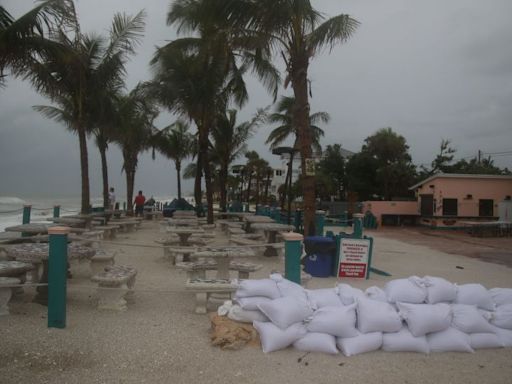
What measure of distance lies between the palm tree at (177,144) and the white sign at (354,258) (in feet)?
67.7

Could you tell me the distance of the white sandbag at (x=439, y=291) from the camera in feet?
15.0

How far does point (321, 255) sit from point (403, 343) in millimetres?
3612

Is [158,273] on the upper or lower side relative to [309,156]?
→ lower

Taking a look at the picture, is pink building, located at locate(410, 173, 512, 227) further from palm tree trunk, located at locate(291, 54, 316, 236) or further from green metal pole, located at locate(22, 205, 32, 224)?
green metal pole, located at locate(22, 205, 32, 224)

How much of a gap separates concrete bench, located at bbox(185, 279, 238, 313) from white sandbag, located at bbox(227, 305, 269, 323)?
26.1 inches

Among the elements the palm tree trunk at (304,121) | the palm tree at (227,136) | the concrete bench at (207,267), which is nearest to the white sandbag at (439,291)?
the concrete bench at (207,267)

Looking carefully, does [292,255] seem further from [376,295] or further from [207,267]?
[207,267]

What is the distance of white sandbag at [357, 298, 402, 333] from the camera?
13.7 feet

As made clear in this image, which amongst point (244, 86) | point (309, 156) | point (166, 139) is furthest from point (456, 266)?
point (166, 139)

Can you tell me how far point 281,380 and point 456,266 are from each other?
25.4 feet

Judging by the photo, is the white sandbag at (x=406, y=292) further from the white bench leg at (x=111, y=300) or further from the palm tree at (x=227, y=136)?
the palm tree at (x=227, y=136)

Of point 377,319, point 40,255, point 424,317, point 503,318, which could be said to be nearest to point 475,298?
point 503,318

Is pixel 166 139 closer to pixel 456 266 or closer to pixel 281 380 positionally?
pixel 456 266

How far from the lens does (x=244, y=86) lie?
18.2 m
